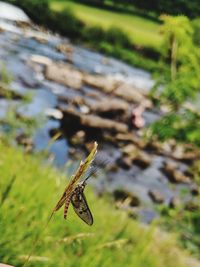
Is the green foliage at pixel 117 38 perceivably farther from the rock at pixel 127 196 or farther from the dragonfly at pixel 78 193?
the dragonfly at pixel 78 193

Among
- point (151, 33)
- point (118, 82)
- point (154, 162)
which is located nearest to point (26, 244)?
point (154, 162)

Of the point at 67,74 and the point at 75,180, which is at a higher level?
the point at 75,180

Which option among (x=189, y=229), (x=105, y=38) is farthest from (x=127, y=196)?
(x=105, y=38)

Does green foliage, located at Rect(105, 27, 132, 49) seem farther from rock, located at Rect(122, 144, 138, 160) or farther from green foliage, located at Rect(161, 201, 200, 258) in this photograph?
green foliage, located at Rect(161, 201, 200, 258)

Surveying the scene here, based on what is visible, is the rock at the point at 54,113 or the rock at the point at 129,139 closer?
the rock at the point at 54,113

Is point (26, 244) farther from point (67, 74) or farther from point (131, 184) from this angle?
point (67, 74)

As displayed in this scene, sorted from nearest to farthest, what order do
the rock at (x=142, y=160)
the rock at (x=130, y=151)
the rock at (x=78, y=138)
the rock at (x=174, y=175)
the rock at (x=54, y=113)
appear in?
the rock at (x=78, y=138)
the rock at (x=174, y=175)
the rock at (x=142, y=160)
the rock at (x=130, y=151)
the rock at (x=54, y=113)

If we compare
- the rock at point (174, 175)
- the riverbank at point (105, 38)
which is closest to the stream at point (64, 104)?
the rock at point (174, 175)

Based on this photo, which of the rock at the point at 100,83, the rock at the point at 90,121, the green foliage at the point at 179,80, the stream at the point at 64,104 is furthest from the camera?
the rock at the point at 100,83

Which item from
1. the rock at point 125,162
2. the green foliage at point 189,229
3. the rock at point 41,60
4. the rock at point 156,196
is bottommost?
the rock at point 41,60
